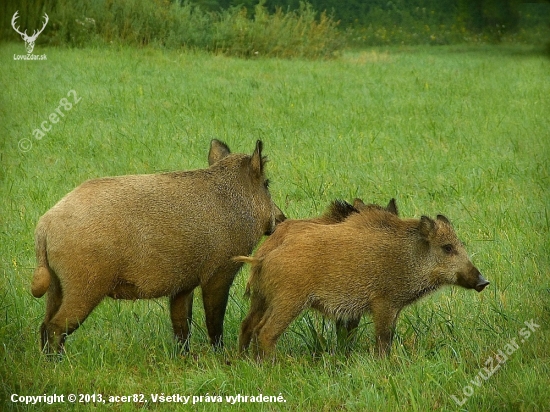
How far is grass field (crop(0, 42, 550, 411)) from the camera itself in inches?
204

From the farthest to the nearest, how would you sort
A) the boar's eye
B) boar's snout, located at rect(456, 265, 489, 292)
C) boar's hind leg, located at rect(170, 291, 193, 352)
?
1. boar's hind leg, located at rect(170, 291, 193, 352)
2. the boar's eye
3. boar's snout, located at rect(456, 265, 489, 292)

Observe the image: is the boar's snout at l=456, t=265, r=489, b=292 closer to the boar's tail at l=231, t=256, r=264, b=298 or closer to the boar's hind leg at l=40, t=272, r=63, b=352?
the boar's tail at l=231, t=256, r=264, b=298

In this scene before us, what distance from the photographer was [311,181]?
33.6 ft

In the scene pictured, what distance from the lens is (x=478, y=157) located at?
38.2 ft

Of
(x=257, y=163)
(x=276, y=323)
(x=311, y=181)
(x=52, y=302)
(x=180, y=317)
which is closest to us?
(x=276, y=323)

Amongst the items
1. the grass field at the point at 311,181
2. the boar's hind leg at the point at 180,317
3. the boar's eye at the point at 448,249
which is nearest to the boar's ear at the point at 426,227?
the boar's eye at the point at 448,249

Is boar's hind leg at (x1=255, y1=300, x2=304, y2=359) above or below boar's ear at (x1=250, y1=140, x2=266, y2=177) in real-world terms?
below

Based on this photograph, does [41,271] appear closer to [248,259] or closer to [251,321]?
[248,259]

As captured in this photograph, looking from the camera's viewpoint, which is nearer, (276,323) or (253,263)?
(276,323)

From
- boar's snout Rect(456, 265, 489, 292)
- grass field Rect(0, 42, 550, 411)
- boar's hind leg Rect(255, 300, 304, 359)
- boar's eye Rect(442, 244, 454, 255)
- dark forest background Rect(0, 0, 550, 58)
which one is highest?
boar's eye Rect(442, 244, 454, 255)

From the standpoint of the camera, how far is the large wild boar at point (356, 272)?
5367mm

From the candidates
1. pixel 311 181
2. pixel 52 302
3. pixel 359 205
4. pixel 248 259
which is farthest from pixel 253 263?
A: pixel 311 181

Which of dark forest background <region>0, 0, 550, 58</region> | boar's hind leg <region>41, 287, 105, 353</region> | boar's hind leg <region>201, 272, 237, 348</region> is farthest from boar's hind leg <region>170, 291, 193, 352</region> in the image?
dark forest background <region>0, 0, 550, 58</region>

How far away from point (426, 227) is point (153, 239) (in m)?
1.72
